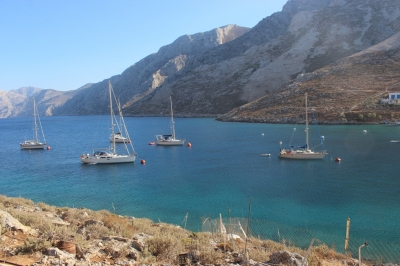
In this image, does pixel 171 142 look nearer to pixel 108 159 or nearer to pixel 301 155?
pixel 108 159

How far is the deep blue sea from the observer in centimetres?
2280

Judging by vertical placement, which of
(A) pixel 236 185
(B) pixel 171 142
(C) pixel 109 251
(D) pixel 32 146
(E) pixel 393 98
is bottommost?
(A) pixel 236 185

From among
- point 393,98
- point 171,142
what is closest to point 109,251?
point 171,142

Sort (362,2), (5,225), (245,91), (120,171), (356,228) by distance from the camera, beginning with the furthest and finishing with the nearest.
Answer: (362,2) → (245,91) → (120,171) → (356,228) → (5,225)

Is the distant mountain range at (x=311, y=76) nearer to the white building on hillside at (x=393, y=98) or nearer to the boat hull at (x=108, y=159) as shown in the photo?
the white building on hillside at (x=393, y=98)

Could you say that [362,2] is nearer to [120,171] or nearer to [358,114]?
[358,114]

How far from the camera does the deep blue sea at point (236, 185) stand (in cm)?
2280

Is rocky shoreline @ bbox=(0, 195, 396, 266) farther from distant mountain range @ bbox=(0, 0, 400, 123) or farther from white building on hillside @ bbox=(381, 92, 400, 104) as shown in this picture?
white building on hillside @ bbox=(381, 92, 400, 104)

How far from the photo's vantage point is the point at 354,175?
112ft

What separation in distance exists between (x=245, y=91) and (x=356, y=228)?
131 meters

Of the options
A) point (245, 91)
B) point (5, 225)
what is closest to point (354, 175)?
point (5, 225)

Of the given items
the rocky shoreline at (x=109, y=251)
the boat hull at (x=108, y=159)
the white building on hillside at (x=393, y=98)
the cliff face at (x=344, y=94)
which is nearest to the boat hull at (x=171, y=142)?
the boat hull at (x=108, y=159)

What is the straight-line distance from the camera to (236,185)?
105 feet

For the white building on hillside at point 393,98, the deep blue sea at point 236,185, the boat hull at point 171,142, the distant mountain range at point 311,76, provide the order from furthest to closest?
the distant mountain range at point 311,76 → the white building on hillside at point 393,98 → the boat hull at point 171,142 → the deep blue sea at point 236,185
